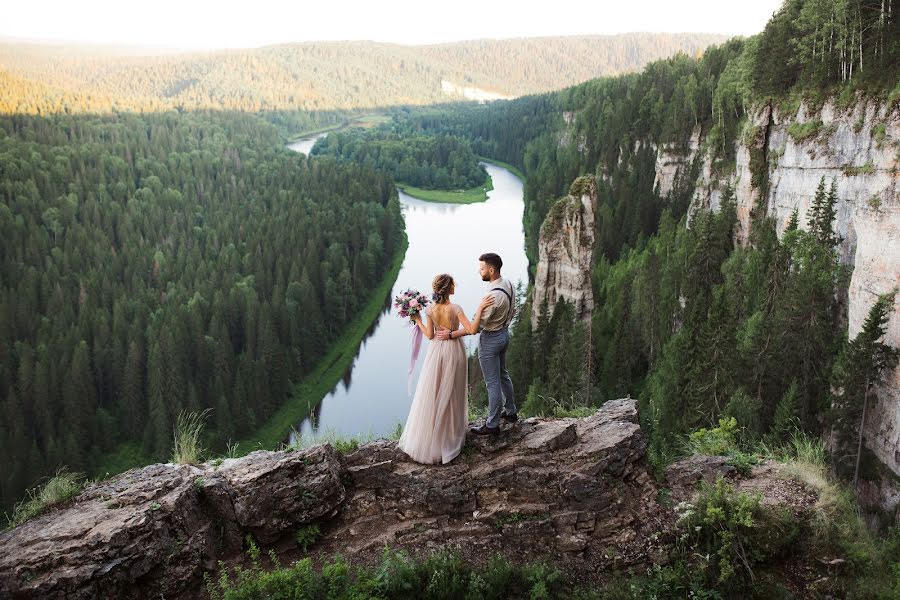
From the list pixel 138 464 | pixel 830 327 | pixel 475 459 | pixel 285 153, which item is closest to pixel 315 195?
pixel 285 153

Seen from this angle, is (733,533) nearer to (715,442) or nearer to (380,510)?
(715,442)

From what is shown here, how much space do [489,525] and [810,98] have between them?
123ft

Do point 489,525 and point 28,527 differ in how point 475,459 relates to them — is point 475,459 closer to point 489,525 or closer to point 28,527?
point 489,525

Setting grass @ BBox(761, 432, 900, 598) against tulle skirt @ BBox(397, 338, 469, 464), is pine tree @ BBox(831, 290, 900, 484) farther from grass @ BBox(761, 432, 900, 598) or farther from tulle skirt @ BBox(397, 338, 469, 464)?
tulle skirt @ BBox(397, 338, 469, 464)

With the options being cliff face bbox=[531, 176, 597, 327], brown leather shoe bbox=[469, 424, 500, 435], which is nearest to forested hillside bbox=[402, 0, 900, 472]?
cliff face bbox=[531, 176, 597, 327]

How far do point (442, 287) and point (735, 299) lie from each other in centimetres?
3683

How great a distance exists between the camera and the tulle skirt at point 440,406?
1012 centimetres

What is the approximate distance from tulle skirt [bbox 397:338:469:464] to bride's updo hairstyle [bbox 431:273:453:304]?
67cm

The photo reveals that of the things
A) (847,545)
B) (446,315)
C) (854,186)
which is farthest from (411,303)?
(854,186)

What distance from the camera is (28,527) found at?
933cm

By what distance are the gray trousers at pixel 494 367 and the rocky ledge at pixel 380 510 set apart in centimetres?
58

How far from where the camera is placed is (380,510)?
33.4 feet

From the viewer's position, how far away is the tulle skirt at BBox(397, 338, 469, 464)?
10125 millimetres

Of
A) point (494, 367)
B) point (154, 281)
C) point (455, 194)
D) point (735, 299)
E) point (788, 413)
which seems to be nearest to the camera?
point (494, 367)
